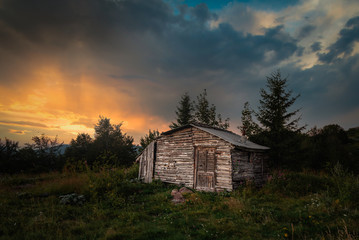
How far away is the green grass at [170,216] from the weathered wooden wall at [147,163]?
4.96 metres

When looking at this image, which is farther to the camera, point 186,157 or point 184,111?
point 184,111

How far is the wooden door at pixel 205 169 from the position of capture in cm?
1206

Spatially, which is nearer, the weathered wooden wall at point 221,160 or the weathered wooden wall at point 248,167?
the weathered wooden wall at point 221,160

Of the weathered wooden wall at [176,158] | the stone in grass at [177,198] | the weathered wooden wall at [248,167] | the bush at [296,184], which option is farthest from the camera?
the weathered wooden wall at [176,158]

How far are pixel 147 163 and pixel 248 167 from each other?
328 inches

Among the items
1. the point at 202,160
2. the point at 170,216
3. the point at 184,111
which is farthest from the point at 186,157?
the point at 184,111

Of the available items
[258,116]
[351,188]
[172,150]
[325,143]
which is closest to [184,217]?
[351,188]

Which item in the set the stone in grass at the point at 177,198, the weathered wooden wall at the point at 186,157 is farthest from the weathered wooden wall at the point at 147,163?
the stone in grass at the point at 177,198

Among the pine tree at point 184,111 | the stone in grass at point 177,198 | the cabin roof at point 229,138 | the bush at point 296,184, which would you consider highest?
the pine tree at point 184,111

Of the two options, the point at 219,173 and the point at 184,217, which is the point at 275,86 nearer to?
the point at 219,173

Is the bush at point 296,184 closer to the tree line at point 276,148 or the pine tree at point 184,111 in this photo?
the tree line at point 276,148

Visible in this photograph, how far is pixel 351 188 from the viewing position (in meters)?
7.49

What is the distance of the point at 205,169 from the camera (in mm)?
12484

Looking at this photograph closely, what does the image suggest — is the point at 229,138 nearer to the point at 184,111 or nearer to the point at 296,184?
the point at 296,184
